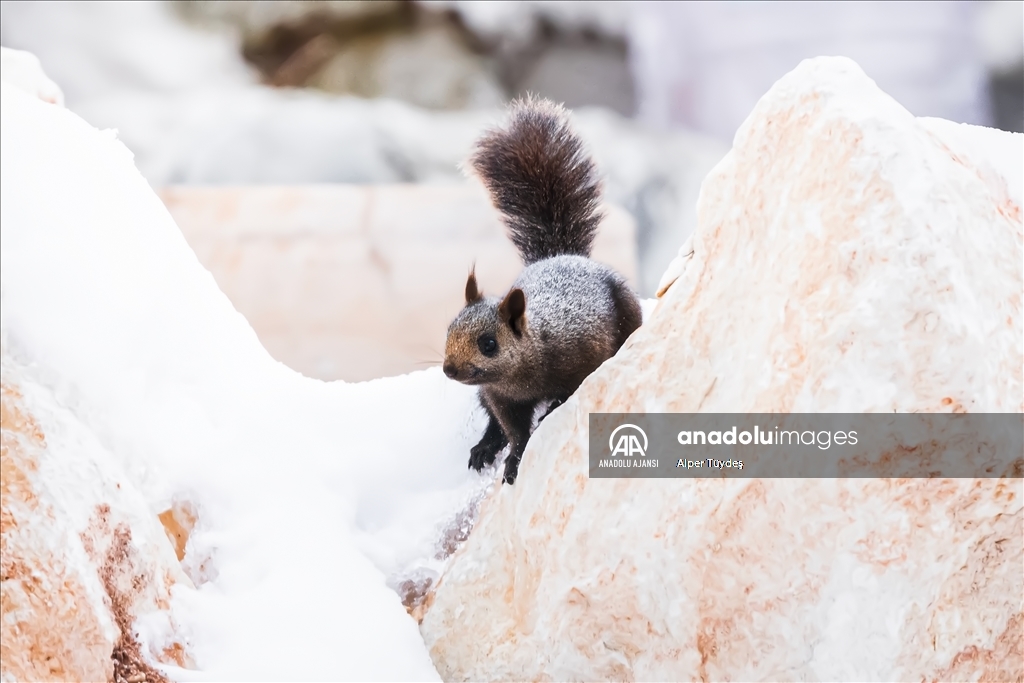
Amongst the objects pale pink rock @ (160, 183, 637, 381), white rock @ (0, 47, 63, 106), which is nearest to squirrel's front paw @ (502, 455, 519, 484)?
white rock @ (0, 47, 63, 106)

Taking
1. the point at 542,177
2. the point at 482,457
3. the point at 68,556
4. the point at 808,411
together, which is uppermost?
the point at 542,177

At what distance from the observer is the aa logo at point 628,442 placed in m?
1.24

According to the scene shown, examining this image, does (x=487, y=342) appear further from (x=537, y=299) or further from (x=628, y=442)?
(x=628, y=442)

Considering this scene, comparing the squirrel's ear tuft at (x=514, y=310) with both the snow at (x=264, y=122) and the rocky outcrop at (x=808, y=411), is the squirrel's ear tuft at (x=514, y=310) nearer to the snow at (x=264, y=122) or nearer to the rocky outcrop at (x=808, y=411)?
the rocky outcrop at (x=808, y=411)

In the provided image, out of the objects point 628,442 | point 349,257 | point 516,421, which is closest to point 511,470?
point 516,421

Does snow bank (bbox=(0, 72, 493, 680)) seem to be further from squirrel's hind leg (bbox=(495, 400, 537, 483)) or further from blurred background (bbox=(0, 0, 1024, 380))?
blurred background (bbox=(0, 0, 1024, 380))

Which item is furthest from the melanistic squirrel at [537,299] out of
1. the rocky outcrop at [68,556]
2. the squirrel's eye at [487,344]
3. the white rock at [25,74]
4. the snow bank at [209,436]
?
the white rock at [25,74]

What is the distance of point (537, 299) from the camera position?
1.58 meters

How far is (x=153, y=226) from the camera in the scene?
1548 mm

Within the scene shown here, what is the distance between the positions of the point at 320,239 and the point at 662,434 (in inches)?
96.1

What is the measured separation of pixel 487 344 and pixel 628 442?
36 cm

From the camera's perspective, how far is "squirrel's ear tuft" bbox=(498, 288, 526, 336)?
1.47 meters

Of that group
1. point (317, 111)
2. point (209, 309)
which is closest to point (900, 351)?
point (209, 309)

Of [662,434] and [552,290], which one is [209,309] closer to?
[552,290]
